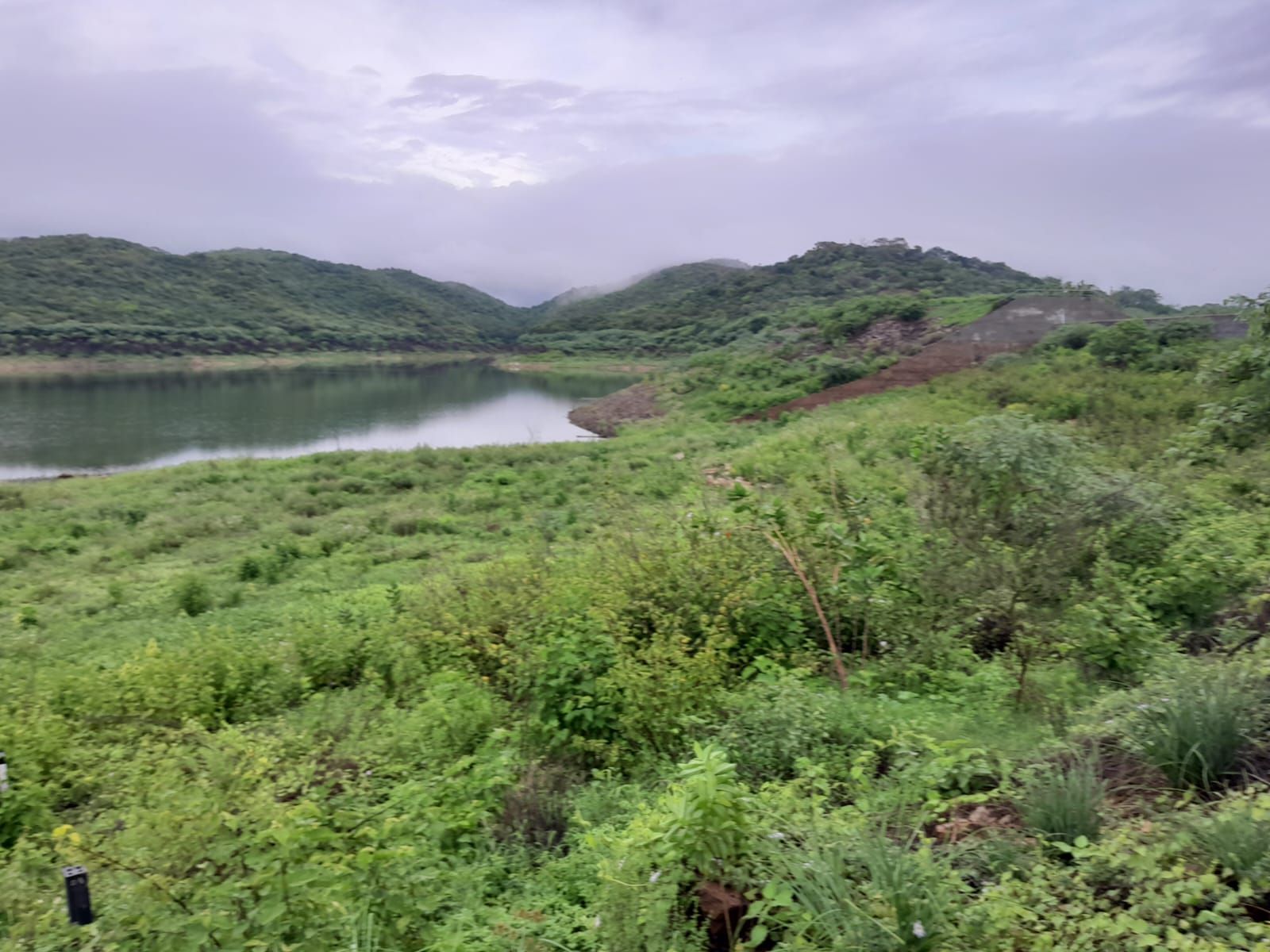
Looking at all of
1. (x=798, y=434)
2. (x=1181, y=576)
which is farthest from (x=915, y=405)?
(x=1181, y=576)

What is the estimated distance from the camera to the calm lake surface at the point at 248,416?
95.5 ft

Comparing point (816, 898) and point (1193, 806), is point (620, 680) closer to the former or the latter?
point (816, 898)

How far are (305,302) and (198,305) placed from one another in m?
22.4

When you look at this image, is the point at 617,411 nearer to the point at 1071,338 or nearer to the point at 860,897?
the point at 1071,338

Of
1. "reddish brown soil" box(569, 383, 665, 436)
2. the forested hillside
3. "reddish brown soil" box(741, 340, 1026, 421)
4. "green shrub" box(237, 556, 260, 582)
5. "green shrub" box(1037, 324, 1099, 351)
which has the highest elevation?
the forested hillside

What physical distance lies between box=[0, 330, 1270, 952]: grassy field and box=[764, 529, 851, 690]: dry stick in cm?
4

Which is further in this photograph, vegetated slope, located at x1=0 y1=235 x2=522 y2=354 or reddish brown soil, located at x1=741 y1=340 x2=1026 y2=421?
vegetated slope, located at x1=0 y1=235 x2=522 y2=354

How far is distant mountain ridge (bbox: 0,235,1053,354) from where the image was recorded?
2808 inches

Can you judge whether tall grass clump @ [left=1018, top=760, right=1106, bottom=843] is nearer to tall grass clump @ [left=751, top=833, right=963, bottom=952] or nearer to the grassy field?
the grassy field

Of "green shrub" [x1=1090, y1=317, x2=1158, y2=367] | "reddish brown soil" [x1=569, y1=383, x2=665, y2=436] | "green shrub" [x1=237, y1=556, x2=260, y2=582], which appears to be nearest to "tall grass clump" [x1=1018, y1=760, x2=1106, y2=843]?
"green shrub" [x1=237, y1=556, x2=260, y2=582]

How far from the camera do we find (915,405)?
819 inches

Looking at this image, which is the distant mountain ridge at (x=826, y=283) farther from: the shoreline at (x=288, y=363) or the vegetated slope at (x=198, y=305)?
the vegetated slope at (x=198, y=305)

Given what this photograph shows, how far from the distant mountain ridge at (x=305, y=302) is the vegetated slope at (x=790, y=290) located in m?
0.32

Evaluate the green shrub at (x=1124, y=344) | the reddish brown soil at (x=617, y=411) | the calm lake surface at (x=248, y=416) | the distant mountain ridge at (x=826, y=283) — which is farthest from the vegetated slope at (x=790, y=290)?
the green shrub at (x=1124, y=344)
